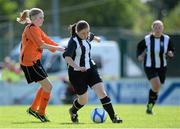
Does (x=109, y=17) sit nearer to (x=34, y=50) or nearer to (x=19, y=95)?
(x=19, y=95)

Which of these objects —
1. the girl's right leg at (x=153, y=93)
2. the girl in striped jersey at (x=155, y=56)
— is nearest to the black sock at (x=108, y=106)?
the girl's right leg at (x=153, y=93)

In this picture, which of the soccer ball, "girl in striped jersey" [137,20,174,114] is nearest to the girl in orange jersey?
the soccer ball

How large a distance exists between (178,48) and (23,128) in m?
18.1

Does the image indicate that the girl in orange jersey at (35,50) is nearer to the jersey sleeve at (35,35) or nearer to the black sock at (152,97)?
the jersey sleeve at (35,35)

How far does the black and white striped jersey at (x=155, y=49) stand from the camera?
61.2 feet

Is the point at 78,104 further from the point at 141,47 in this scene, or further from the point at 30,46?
the point at 141,47

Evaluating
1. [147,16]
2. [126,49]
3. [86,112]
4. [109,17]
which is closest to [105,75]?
[126,49]

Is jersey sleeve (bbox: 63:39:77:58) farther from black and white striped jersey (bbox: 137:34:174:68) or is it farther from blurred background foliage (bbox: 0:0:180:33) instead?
blurred background foliage (bbox: 0:0:180:33)

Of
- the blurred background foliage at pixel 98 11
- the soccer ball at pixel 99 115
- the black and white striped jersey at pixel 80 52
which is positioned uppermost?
the black and white striped jersey at pixel 80 52

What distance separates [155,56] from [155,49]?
0.68 ft

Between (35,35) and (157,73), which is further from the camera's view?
(157,73)

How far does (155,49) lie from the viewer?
61.7 feet

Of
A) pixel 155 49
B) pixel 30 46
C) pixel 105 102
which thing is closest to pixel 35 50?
pixel 30 46

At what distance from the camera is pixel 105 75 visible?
3192 cm
